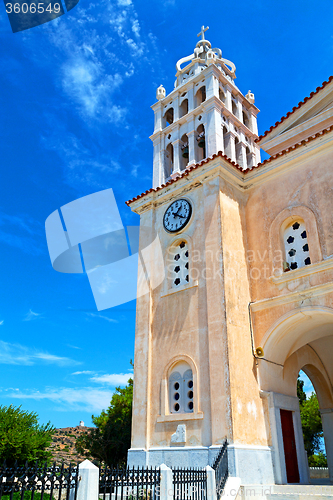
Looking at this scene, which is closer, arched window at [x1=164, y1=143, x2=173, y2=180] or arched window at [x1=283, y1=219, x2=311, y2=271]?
arched window at [x1=283, y1=219, x2=311, y2=271]

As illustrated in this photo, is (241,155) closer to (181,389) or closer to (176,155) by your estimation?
(176,155)

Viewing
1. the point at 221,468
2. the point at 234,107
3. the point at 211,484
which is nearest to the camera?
the point at 211,484

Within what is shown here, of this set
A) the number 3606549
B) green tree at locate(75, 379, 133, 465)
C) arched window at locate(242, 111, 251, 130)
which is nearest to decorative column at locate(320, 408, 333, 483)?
green tree at locate(75, 379, 133, 465)

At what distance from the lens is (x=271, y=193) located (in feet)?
46.0

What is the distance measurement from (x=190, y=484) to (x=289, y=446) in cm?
448

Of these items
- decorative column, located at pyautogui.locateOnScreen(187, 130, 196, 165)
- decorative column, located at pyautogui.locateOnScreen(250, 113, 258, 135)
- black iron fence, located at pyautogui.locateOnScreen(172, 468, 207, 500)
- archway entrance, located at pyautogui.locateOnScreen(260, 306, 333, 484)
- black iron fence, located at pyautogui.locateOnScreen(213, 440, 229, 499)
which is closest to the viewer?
black iron fence, located at pyautogui.locateOnScreen(172, 468, 207, 500)

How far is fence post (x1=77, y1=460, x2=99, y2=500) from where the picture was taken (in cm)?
650

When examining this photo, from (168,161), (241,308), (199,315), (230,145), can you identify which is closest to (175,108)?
(168,161)

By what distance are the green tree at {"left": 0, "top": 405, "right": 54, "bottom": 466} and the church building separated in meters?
6.16

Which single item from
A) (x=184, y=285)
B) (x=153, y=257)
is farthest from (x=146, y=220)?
(x=184, y=285)

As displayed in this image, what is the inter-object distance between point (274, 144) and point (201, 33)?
907 centimetres

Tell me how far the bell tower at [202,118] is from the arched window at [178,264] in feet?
13.0

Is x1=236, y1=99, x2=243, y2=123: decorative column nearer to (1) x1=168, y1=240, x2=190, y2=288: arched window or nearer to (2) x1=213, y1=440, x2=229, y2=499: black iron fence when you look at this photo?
(1) x1=168, y1=240, x2=190, y2=288: arched window

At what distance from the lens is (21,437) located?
55.0 ft
